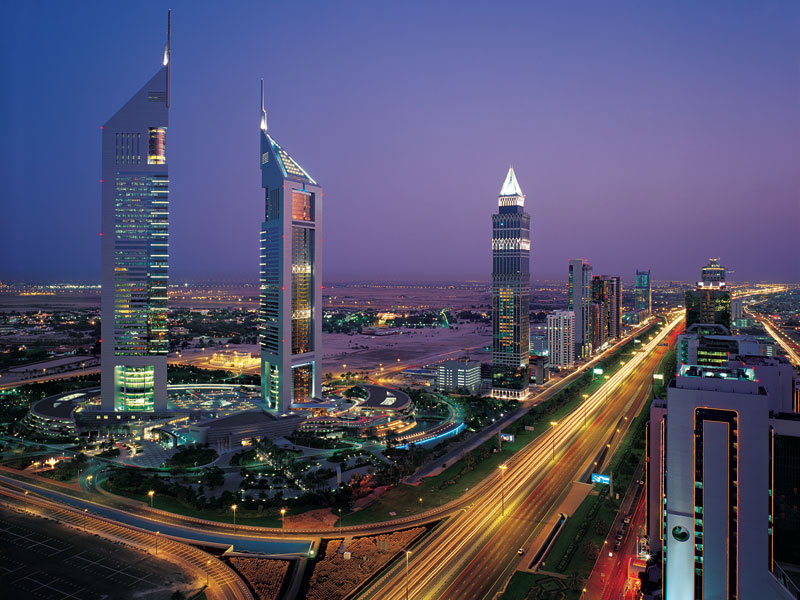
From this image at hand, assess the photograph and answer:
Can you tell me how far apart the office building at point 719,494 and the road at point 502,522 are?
28.0 ft

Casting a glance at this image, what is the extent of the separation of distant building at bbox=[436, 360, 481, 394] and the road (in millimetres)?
15081

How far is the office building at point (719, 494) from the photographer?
65.1 ft

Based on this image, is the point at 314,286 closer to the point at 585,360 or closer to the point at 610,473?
the point at 610,473

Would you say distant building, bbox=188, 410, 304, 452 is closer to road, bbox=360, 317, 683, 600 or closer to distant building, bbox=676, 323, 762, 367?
road, bbox=360, 317, 683, 600

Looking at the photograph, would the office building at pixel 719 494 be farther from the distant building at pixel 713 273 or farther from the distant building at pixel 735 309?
the distant building at pixel 735 309

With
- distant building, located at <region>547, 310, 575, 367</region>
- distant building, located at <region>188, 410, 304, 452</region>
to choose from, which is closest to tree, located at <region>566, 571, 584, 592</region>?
distant building, located at <region>188, 410, 304, 452</region>

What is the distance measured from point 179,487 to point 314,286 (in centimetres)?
2545

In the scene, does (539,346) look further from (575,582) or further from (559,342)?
(575,582)

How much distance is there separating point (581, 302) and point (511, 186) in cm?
4140

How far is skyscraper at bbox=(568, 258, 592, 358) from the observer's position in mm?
99387

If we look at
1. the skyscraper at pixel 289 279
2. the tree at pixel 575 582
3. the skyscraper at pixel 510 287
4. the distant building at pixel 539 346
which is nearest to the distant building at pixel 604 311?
the distant building at pixel 539 346

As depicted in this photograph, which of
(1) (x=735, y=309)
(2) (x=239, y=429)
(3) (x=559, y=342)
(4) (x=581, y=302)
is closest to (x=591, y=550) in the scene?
(2) (x=239, y=429)

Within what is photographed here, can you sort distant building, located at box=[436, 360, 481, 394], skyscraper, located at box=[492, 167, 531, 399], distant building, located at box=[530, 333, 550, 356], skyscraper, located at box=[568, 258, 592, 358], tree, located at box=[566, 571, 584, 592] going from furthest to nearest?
1. skyscraper, located at box=[568, 258, 592, 358]
2. distant building, located at box=[530, 333, 550, 356]
3. skyscraper, located at box=[492, 167, 531, 399]
4. distant building, located at box=[436, 360, 481, 394]
5. tree, located at box=[566, 571, 584, 592]

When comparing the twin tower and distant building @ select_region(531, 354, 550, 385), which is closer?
the twin tower
